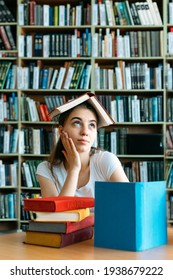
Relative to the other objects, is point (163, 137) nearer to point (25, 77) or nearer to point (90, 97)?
point (25, 77)

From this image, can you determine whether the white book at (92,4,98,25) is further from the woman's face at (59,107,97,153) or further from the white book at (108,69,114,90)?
the woman's face at (59,107,97,153)

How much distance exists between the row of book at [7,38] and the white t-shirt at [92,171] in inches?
105

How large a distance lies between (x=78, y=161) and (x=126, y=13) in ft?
9.20

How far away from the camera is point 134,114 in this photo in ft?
15.2

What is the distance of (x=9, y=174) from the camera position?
184 inches

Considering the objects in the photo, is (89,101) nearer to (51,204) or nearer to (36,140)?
(51,204)

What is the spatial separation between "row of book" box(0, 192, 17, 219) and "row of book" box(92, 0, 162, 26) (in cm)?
181

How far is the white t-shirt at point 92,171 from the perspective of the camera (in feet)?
7.35

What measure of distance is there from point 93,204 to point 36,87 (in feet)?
10.9

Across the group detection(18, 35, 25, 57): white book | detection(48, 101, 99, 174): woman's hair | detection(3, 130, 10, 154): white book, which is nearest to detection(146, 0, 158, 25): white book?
detection(18, 35, 25, 57): white book

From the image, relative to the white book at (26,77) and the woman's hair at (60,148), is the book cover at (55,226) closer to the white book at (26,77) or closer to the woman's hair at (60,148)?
the woman's hair at (60,148)

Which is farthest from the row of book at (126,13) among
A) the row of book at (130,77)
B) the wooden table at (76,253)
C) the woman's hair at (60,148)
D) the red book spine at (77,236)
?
the wooden table at (76,253)

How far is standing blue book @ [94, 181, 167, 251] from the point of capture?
1271 mm

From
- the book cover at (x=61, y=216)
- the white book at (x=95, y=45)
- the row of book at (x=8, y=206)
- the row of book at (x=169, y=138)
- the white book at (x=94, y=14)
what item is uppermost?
the white book at (x=94, y=14)
